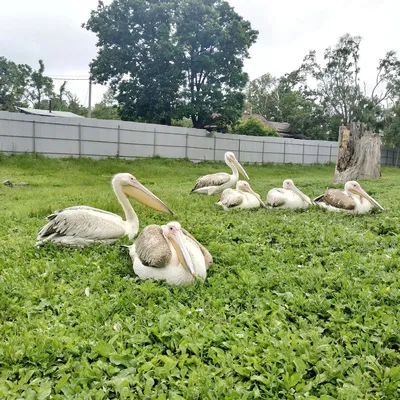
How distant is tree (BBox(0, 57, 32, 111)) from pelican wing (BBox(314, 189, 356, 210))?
39746 mm

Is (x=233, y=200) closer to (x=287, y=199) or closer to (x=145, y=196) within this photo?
(x=287, y=199)

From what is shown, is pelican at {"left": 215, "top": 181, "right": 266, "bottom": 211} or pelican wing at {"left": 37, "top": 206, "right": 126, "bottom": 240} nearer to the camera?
pelican wing at {"left": 37, "top": 206, "right": 126, "bottom": 240}

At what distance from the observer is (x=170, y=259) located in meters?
3.22

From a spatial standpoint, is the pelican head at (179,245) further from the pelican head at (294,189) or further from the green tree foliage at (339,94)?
the green tree foliage at (339,94)

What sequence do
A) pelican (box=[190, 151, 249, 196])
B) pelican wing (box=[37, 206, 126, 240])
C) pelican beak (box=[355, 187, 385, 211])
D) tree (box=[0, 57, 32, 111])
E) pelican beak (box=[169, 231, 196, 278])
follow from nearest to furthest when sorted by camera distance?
1. pelican beak (box=[169, 231, 196, 278])
2. pelican wing (box=[37, 206, 126, 240])
3. pelican beak (box=[355, 187, 385, 211])
4. pelican (box=[190, 151, 249, 196])
5. tree (box=[0, 57, 32, 111])

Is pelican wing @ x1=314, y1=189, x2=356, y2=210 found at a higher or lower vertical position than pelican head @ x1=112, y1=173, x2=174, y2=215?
lower

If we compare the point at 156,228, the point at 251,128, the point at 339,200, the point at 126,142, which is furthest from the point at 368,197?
the point at 251,128

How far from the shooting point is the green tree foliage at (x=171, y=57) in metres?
21.6

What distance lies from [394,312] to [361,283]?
0.49m

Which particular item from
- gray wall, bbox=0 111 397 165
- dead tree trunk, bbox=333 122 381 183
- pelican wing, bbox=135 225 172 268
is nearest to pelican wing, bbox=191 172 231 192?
pelican wing, bbox=135 225 172 268

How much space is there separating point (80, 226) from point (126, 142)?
49.8ft

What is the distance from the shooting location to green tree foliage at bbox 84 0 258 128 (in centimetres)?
2164

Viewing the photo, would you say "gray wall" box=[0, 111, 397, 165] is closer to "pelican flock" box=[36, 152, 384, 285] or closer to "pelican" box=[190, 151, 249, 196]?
"pelican" box=[190, 151, 249, 196]

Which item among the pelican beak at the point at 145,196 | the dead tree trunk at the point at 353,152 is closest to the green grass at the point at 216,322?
the pelican beak at the point at 145,196
